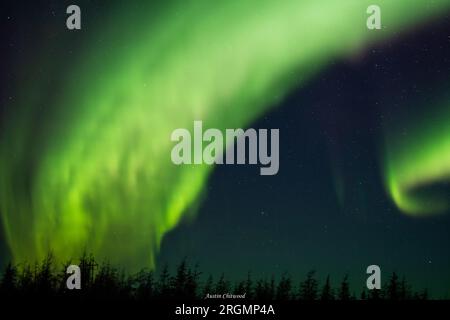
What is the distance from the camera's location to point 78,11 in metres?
7.12

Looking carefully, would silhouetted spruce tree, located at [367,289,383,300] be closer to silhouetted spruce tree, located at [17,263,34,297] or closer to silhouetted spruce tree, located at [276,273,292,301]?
silhouetted spruce tree, located at [276,273,292,301]

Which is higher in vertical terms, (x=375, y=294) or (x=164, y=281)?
(x=164, y=281)

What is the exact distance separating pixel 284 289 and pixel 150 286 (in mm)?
1569

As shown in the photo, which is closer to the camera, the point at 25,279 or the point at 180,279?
the point at 25,279

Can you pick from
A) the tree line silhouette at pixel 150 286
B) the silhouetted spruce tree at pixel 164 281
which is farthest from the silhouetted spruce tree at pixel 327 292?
the silhouetted spruce tree at pixel 164 281

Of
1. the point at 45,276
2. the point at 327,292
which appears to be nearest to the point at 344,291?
the point at 327,292

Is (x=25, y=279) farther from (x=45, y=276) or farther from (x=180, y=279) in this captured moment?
(x=180, y=279)

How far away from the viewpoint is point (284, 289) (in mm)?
7215

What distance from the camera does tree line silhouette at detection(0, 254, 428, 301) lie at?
7.00 meters

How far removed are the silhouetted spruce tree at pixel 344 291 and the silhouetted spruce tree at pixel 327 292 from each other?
0.34 feet
